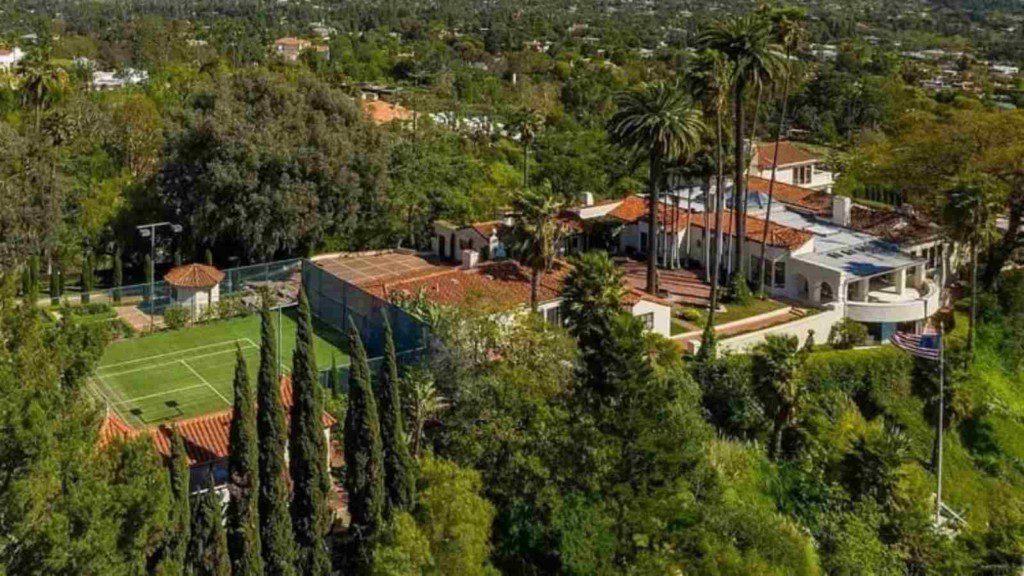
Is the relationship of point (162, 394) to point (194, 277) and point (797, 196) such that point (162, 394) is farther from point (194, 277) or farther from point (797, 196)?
point (797, 196)

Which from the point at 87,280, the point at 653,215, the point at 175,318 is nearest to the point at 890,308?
the point at 653,215

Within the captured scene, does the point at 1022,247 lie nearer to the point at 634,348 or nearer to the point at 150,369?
the point at 634,348

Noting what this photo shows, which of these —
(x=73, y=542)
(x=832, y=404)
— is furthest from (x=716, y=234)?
(x=73, y=542)

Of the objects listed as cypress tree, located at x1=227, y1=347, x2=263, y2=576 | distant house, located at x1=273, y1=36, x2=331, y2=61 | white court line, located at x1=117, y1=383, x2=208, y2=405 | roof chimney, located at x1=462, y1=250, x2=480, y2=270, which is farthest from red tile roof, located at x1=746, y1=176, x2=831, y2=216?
distant house, located at x1=273, y1=36, x2=331, y2=61

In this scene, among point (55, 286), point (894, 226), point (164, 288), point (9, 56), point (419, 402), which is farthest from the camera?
point (9, 56)

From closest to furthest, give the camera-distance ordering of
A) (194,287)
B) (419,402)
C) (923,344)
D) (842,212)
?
(419,402) → (923,344) → (194,287) → (842,212)
